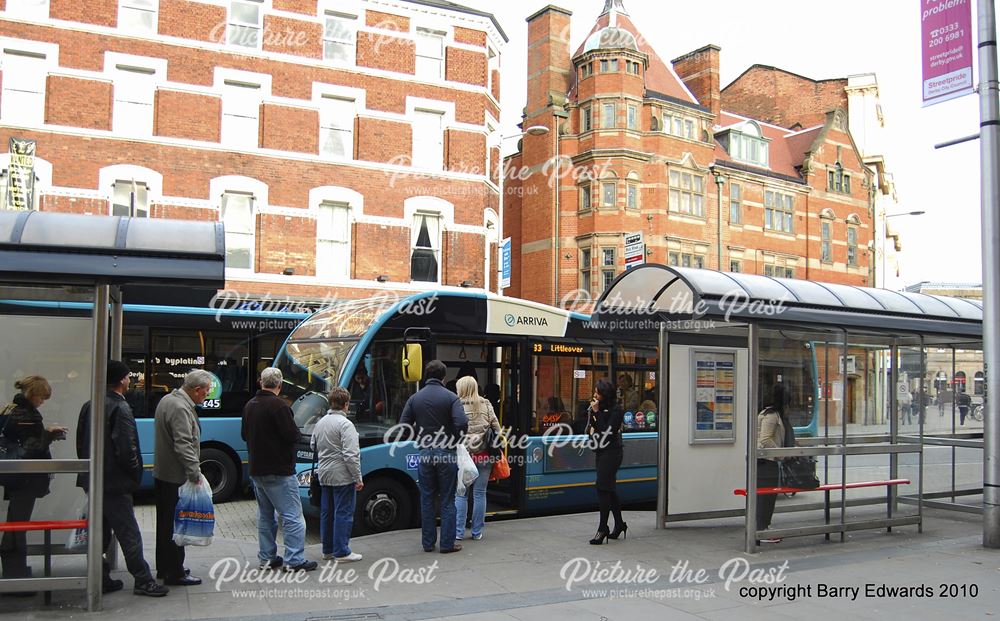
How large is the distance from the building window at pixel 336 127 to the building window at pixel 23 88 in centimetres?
692

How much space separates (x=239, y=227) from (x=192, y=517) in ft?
54.4

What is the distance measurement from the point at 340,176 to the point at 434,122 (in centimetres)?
345

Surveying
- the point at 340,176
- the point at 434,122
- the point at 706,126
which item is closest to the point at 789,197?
the point at 706,126

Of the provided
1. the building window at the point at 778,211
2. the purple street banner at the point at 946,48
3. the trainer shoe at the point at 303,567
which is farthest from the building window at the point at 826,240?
the trainer shoe at the point at 303,567

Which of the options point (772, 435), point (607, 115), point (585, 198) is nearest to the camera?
point (772, 435)

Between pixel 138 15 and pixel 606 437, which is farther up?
pixel 138 15

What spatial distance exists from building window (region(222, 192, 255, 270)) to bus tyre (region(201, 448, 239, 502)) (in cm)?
1028

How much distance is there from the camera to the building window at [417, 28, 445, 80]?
24891 millimetres

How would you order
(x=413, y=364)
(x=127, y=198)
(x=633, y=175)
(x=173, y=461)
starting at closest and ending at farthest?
(x=173, y=461), (x=413, y=364), (x=127, y=198), (x=633, y=175)

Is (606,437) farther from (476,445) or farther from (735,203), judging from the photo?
(735,203)

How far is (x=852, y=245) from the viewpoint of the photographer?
45.9 metres

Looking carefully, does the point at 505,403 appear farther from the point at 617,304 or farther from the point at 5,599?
the point at 5,599

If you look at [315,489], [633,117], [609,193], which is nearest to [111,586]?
[315,489]

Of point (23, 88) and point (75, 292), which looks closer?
point (75, 292)
